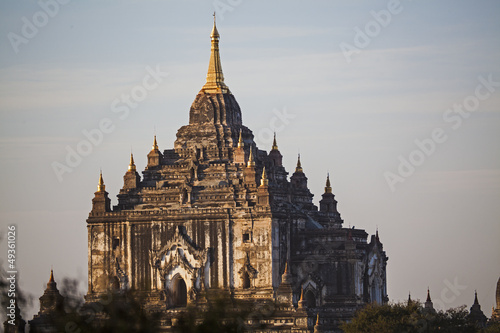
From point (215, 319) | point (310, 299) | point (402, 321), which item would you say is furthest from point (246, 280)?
point (215, 319)

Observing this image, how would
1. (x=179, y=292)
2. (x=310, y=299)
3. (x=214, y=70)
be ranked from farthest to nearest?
(x=214, y=70)
(x=310, y=299)
(x=179, y=292)

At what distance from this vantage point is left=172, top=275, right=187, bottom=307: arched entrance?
123500 millimetres

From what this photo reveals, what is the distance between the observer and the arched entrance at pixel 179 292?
405 ft

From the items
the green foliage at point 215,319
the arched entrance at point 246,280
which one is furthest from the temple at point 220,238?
the green foliage at point 215,319

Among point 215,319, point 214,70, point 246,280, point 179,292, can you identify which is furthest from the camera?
point 214,70

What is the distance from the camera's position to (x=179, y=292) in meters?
124

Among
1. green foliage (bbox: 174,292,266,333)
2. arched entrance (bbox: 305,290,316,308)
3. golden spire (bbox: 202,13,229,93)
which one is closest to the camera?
green foliage (bbox: 174,292,266,333)

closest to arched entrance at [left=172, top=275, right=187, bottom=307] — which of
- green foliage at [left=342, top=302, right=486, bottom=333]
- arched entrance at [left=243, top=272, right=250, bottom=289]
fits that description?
arched entrance at [left=243, top=272, right=250, bottom=289]

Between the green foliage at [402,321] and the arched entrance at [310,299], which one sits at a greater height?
the arched entrance at [310,299]

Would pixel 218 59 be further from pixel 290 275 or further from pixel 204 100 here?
pixel 290 275

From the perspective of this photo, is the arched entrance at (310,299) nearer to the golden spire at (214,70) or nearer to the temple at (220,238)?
the temple at (220,238)

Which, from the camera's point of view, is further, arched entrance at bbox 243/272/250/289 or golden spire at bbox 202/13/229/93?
golden spire at bbox 202/13/229/93

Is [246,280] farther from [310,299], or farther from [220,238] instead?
[310,299]

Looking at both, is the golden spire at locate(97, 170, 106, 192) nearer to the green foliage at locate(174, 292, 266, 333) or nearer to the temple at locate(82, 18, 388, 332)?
the temple at locate(82, 18, 388, 332)
